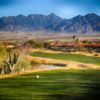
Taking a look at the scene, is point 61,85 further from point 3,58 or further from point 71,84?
point 3,58

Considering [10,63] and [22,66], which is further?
[22,66]

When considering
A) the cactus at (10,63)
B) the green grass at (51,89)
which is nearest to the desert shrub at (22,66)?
the cactus at (10,63)

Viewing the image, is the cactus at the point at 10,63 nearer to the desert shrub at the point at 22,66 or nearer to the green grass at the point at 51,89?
the desert shrub at the point at 22,66

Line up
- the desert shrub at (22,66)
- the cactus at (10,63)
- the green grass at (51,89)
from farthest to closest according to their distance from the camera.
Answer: the desert shrub at (22,66) → the cactus at (10,63) → the green grass at (51,89)

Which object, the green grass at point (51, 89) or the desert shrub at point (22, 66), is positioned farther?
the desert shrub at point (22, 66)

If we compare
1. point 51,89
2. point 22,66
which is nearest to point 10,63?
point 22,66

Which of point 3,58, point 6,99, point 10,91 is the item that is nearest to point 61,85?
point 10,91

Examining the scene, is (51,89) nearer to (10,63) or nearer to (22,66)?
(10,63)

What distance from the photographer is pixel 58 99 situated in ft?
77.8

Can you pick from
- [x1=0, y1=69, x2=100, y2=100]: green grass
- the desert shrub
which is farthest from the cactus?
[x1=0, y1=69, x2=100, y2=100]: green grass

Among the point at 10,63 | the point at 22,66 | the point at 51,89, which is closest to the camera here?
the point at 51,89

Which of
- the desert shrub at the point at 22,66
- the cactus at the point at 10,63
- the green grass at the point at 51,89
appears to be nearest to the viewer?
the green grass at the point at 51,89

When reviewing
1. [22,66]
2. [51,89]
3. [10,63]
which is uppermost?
[51,89]

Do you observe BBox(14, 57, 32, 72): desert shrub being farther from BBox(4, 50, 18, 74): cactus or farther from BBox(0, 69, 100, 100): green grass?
BBox(0, 69, 100, 100): green grass
